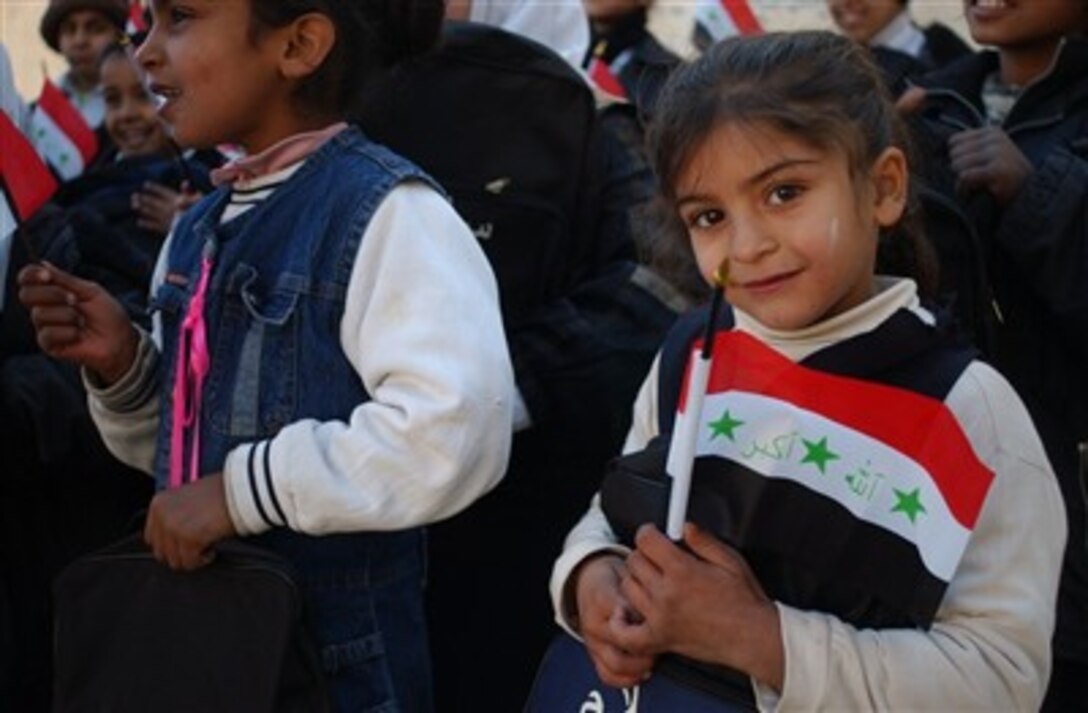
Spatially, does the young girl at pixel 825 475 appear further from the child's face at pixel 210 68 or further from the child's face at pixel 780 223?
the child's face at pixel 210 68

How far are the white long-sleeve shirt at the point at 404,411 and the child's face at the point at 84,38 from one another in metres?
3.67

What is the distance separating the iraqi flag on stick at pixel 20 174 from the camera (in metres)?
2.55

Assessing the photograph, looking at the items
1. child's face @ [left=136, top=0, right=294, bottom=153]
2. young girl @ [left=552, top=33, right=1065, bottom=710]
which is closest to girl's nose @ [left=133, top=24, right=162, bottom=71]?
child's face @ [left=136, top=0, right=294, bottom=153]

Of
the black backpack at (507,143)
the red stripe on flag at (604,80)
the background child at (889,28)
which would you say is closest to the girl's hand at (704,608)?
the black backpack at (507,143)

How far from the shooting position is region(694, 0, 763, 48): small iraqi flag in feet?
15.6

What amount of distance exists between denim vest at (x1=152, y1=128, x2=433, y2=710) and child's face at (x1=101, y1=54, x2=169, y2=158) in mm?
2133

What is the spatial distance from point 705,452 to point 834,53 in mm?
502

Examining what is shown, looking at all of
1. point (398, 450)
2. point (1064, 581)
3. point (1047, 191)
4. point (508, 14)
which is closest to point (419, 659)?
point (398, 450)

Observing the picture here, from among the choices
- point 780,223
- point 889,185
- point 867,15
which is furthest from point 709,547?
point 867,15

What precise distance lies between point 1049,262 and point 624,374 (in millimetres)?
690

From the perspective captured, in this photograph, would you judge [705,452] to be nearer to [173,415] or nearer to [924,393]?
[924,393]

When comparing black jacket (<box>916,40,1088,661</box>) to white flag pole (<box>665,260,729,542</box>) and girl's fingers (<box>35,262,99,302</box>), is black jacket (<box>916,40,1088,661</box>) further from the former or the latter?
girl's fingers (<box>35,262,99,302</box>)

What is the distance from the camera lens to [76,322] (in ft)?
7.46

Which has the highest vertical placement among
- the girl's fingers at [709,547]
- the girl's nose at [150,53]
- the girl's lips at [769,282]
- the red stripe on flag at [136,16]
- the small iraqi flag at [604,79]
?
the girl's nose at [150,53]
